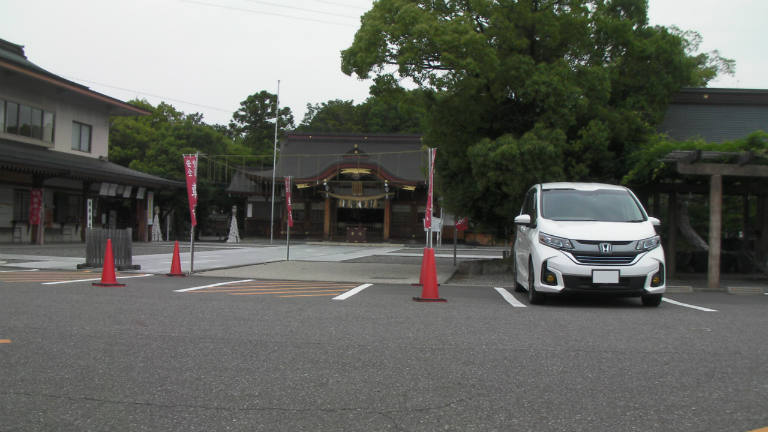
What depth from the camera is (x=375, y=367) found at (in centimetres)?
461

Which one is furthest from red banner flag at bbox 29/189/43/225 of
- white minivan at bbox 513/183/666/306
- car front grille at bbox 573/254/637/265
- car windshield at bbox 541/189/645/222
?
car front grille at bbox 573/254/637/265

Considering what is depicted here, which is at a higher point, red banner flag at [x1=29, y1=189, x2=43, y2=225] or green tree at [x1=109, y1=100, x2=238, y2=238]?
green tree at [x1=109, y1=100, x2=238, y2=238]

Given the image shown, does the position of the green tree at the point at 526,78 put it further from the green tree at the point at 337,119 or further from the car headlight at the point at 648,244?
the green tree at the point at 337,119

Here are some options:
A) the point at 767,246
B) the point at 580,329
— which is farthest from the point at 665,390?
the point at 767,246

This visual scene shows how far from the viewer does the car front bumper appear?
823cm

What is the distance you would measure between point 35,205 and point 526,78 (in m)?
20.6

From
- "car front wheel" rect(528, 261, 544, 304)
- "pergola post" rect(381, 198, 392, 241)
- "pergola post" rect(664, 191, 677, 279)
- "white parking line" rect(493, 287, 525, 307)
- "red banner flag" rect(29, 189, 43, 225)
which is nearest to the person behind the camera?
"car front wheel" rect(528, 261, 544, 304)

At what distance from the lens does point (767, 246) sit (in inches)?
622

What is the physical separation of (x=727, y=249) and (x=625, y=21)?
788 cm

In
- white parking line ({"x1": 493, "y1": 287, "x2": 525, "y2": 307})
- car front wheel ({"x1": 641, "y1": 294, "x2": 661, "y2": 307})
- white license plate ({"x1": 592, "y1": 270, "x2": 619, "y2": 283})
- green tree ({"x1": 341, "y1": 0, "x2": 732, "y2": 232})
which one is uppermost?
green tree ({"x1": 341, "y1": 0, "x2": 732, "y2": 232})

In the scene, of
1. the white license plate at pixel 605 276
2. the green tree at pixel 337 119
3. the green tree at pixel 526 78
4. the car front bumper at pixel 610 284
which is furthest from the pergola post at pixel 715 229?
the green tree at pixel 337 119

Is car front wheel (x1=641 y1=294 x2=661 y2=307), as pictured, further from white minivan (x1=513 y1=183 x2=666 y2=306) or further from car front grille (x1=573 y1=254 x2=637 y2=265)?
car front grille (x1=573 y1=254 x2=637 y2=265)

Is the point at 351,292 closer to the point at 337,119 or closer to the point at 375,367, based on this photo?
the point at 375,367

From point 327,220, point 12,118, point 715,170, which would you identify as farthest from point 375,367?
point 327,220
